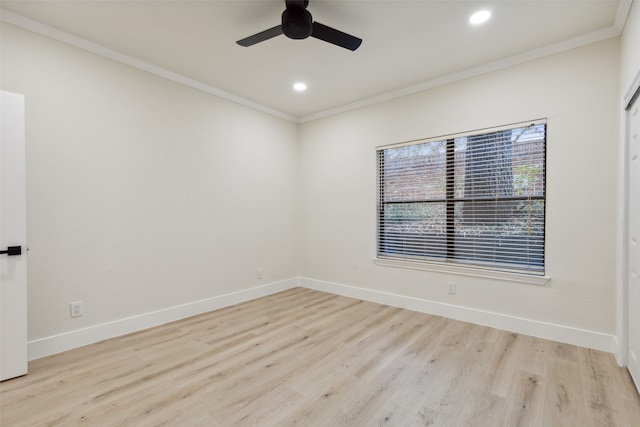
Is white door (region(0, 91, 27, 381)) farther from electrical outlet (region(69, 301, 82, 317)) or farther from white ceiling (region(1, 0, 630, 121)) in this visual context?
white ceiling (region(1, 0, 630, 121))

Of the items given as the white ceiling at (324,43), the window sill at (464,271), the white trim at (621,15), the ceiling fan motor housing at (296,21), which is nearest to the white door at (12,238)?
the white ceiling at (324,43)

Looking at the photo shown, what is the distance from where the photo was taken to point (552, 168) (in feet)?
9.57

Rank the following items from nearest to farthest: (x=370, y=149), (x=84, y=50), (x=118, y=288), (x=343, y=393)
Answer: (x=343, y=393) < (x=84, y=50) < (x=118, y=288) < (x=370, y=149)

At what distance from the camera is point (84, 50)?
2.83 metres

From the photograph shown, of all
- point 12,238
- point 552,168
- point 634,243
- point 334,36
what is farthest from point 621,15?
point 12,238

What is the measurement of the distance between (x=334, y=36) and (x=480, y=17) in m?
1.22

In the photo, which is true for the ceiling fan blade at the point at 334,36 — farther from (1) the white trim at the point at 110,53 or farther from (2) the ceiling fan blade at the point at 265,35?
(1) the white trim at the point at 110,53

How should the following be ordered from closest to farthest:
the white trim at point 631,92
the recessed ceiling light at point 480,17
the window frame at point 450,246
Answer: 1. the white trim at point 631,92
2. the recessed ceiling light at point 480,17
3. the window frame at point 450,246

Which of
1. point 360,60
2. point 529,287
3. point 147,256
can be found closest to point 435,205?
point 529,287

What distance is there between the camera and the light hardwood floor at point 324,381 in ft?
6.00

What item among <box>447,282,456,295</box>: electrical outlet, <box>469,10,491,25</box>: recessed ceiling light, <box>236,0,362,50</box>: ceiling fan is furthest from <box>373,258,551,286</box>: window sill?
<box>236,0,362,50</box>: ceiling fan

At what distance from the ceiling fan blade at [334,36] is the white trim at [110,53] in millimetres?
1947

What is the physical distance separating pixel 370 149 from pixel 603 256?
271 cm

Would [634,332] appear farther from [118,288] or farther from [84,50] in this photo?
[84,50]
